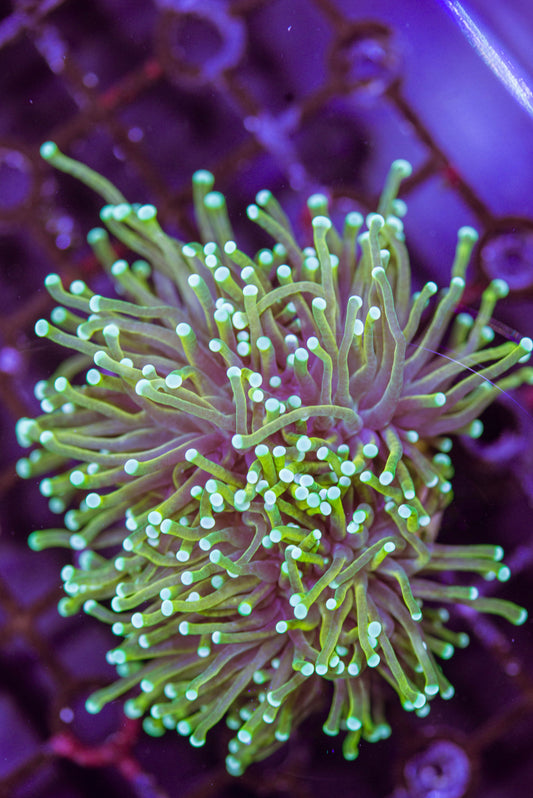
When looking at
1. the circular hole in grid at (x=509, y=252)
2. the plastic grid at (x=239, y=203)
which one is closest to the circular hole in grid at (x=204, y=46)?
the plastic grid at (x=239, y=203)

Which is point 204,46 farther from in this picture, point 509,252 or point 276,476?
point 276,476

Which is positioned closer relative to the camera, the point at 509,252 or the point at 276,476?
the point at 276,476

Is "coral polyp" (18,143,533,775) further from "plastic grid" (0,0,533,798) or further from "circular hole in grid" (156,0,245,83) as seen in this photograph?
"circular hole in grid" (156,0,245,83)

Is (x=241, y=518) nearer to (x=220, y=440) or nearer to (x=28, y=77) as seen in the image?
(x=220, y=440)

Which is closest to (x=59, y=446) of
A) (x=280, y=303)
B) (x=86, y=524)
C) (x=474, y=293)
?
(x=86, y=524)

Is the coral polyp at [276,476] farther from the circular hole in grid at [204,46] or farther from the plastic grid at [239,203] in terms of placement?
the circular hole in grid at [204,46]

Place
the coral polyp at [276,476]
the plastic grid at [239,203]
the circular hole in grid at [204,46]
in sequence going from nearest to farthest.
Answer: the coral polyp at [276,476]
the plastic grid at [239,203]
the circular hole in grid at [204,46]

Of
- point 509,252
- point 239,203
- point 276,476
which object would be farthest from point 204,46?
point 276,476
